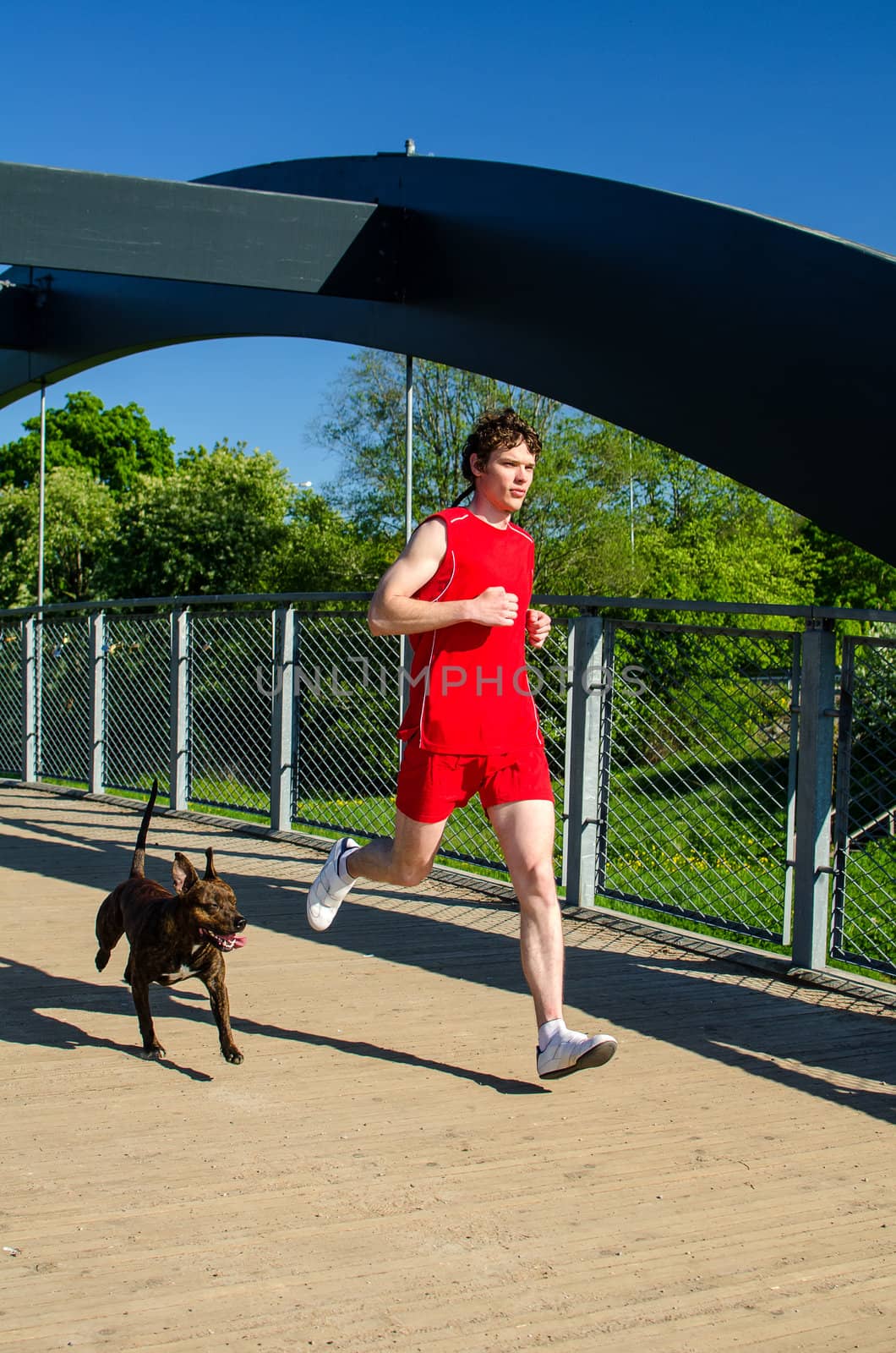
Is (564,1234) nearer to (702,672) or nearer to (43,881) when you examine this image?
(702,672)

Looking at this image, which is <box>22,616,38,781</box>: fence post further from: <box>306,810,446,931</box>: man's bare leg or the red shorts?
the red shorts

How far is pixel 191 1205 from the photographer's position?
9.78 ft

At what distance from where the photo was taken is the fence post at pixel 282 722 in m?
7.94

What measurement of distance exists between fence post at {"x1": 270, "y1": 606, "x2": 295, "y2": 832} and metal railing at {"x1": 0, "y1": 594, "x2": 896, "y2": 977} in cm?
1

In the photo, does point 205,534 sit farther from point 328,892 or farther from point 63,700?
point 328,892

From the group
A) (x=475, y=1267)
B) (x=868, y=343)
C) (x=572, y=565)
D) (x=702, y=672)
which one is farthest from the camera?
(x=572, y=565)

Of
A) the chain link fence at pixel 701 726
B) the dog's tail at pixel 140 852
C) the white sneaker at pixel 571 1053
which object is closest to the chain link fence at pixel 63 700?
the chain link fence at pixel 701 726

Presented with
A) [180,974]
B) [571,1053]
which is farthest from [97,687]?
[571,1053]

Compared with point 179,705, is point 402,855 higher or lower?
lower

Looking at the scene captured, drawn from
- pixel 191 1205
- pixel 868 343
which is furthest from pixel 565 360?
→ pixel 191 1205

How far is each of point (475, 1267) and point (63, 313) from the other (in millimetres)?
11069

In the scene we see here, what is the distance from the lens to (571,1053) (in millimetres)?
3607

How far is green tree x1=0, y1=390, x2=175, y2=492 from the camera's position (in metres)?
60.8

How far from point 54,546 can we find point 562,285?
23.8m
